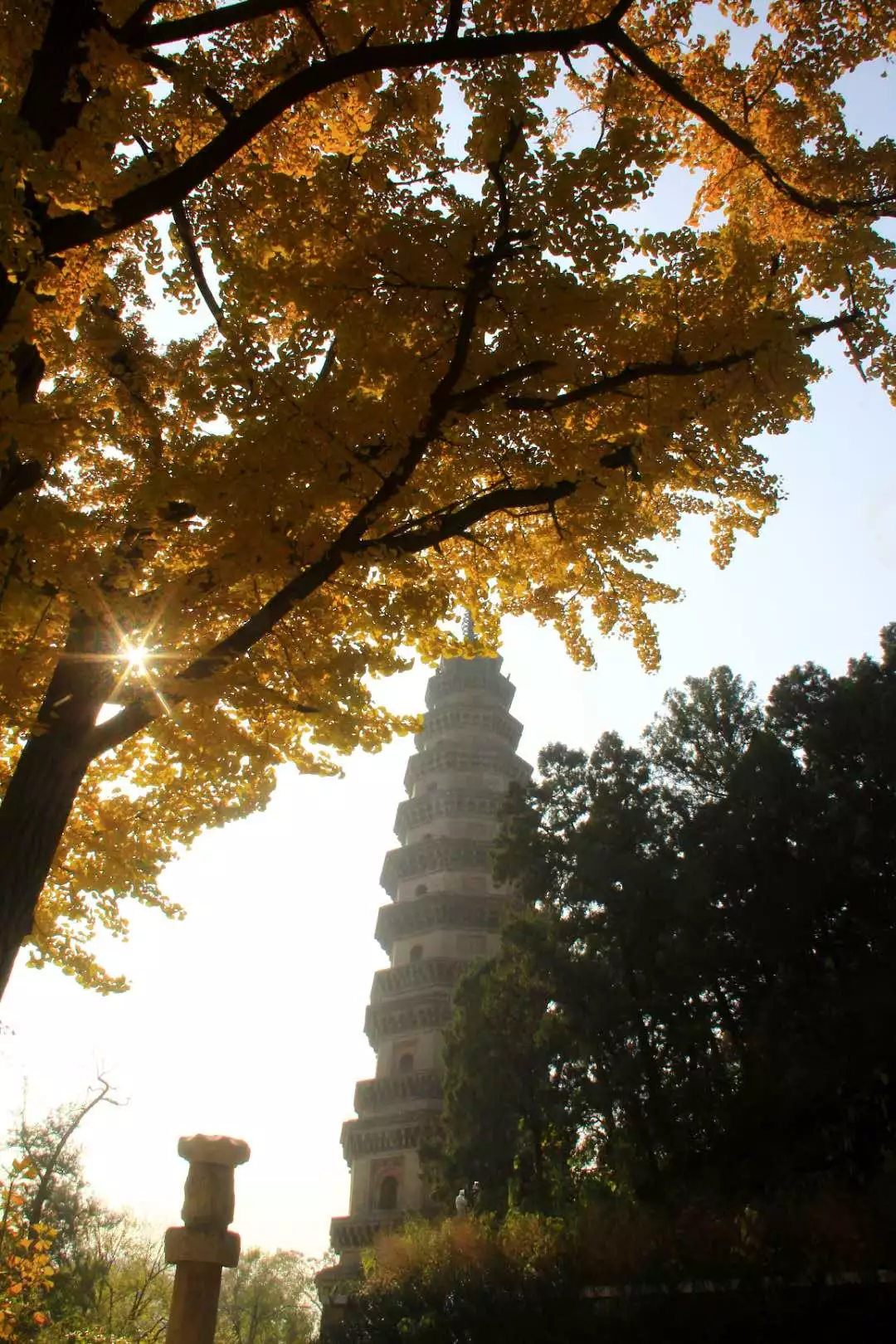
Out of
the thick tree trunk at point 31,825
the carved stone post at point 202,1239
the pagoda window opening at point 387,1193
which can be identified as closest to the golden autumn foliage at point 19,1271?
the carved stone post at point 202,1239

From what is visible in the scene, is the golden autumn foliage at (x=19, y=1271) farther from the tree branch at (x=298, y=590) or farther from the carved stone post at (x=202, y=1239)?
the tree branch at (x=298, y=590)

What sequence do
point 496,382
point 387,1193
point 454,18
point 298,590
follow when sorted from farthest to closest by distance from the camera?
point 387,1193
point 454,18
point 298,590
point 496,382

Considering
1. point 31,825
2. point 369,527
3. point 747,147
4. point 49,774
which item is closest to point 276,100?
point 369,527

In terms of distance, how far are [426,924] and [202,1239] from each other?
87.3 ft

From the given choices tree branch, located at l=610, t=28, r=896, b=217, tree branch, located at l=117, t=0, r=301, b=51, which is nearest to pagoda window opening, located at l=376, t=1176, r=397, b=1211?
tree branch, located at l=610, t=28, r=896, b=217

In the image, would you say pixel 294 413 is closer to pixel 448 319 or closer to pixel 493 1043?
pixel 448 319

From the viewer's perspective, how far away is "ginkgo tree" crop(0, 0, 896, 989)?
351cm

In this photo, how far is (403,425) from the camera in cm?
368

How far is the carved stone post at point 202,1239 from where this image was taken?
5.20 metres

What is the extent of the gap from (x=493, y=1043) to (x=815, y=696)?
11047 mm

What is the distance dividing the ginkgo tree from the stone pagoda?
19272mm

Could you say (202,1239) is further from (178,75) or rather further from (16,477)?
(178,75)

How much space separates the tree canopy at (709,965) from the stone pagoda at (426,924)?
4.65 meters

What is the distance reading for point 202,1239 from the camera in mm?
5254
